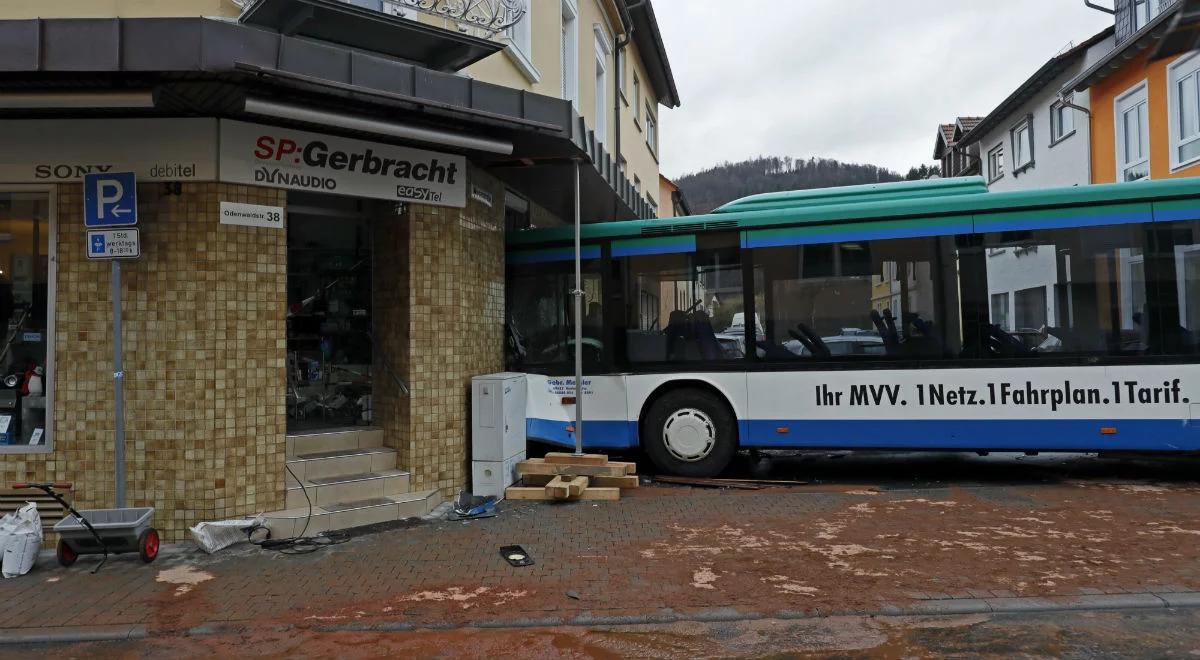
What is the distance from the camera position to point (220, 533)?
6488 mm

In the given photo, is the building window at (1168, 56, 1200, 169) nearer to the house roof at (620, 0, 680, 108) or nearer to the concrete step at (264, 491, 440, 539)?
the house roof at (620, 0, 680, 108)

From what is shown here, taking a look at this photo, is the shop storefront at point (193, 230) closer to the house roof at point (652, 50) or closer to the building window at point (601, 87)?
the building window at point (601, 87)

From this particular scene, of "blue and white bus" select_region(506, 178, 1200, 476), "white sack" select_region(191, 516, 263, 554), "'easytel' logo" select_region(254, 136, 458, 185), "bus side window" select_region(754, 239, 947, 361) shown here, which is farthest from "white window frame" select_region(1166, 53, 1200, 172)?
"white sack" select_region(191, 516, 263, 554)

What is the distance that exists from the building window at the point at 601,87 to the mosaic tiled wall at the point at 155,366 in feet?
32.2

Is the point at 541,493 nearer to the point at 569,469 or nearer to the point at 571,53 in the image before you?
the point at 569,469

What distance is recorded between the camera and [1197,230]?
26.5ft

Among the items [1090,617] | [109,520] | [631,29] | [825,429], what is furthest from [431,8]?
[631,29]

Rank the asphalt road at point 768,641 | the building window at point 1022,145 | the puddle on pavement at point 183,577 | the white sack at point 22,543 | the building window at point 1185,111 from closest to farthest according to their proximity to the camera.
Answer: the asphalt road at point 768,641 → the puddle on pavement at point 183,577 → the white sack at point 22,543 → the building window at point 1185,111 → the building window at point 1022,145

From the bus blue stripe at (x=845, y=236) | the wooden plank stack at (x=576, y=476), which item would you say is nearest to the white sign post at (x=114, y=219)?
the wooden plank stack at (x=576, y=476)

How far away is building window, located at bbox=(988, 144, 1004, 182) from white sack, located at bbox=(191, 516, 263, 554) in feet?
89.1

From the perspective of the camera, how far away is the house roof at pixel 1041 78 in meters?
20.4

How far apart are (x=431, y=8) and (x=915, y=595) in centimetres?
645

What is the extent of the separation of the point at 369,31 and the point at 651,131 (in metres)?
18.6

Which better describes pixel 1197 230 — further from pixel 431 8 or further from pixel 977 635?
pixel 431 8
